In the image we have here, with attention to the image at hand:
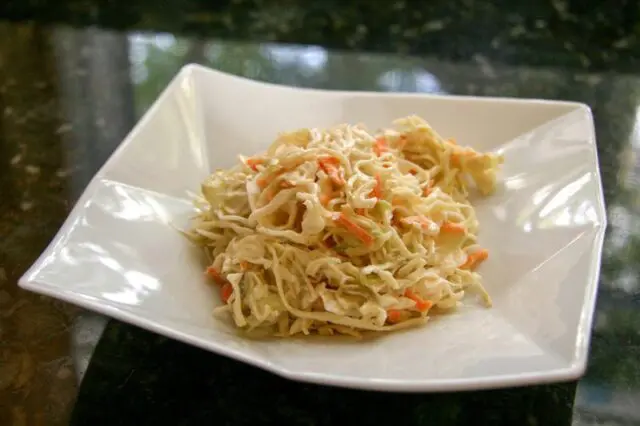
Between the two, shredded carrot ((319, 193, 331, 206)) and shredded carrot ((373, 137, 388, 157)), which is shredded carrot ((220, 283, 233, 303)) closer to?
shredded carrot ((319, 193, 331, 206))

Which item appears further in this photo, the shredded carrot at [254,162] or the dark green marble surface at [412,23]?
the dark green marble surface at [412,23]

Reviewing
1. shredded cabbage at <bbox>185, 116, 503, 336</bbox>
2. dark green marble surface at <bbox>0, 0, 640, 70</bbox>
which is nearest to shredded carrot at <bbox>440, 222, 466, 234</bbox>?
shredded cabbage at <bbox>185, 116, 503, 336</bbox>

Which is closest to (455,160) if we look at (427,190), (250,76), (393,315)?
(427,190)

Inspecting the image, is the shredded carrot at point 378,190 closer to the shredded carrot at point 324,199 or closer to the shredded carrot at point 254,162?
the shredded carrot at point 324,199

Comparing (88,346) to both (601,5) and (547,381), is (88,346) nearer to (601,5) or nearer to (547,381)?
(547,381)

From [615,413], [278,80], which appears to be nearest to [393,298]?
[615,413]

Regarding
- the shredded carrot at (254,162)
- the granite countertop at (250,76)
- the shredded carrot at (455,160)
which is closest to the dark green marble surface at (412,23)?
the granite countertop at (250,76)
